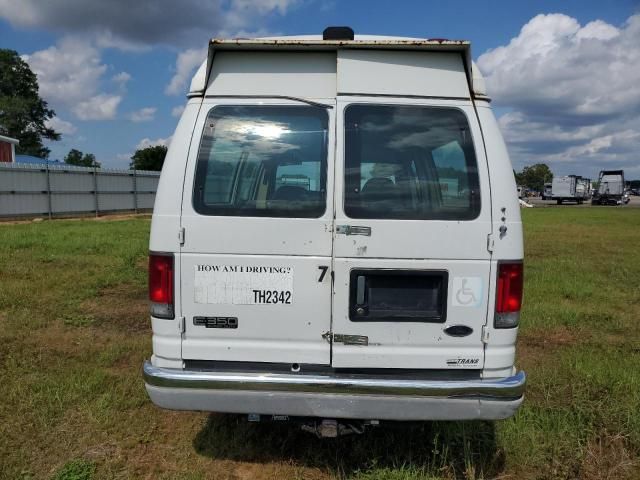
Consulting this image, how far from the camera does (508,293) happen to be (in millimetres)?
2846

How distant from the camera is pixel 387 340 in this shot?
287 centimetres

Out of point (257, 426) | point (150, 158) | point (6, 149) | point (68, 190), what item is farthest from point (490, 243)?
point (150, 158)

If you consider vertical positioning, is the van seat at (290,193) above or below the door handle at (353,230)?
above

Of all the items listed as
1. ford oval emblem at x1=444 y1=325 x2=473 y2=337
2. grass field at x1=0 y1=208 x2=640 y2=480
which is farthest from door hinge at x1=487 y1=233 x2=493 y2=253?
grass field at x1=0 y1=208 x2=640 y2=480

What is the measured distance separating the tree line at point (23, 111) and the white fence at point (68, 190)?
30.1m

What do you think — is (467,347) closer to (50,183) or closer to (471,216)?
(471,216)

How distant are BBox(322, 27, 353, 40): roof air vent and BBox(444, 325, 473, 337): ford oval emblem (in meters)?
1.70

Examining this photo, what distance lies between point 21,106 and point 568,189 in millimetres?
56858

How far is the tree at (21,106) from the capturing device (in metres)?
57.0

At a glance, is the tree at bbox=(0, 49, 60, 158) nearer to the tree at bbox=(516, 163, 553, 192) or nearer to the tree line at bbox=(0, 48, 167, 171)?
the tree line at bbox=(0, 48, 167, 171)


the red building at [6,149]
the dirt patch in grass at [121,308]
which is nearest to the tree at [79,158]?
the red building at [6,149]

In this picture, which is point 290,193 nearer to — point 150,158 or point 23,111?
point 150,158

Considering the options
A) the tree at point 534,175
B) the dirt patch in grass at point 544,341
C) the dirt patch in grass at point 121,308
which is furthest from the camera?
the tree at point 534,175

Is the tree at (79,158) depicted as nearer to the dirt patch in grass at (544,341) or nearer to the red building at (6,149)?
the red building at (6,149)
